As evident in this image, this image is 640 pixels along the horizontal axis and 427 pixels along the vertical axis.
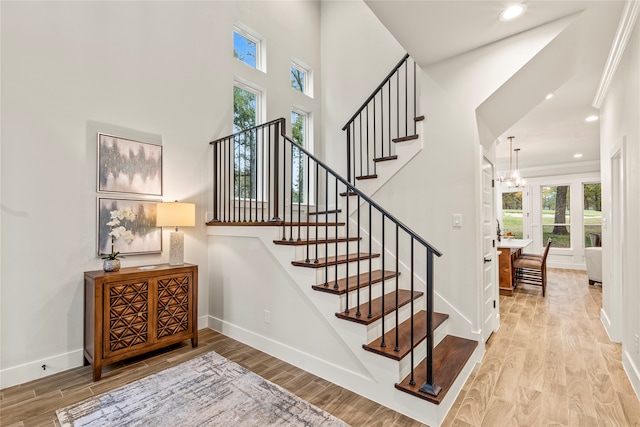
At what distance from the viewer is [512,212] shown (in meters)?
9.25

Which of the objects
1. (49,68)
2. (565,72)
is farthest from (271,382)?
(565,72)

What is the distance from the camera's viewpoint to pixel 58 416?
6.61ft

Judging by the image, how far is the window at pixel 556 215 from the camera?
27.4 ft

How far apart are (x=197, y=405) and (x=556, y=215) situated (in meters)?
9.85

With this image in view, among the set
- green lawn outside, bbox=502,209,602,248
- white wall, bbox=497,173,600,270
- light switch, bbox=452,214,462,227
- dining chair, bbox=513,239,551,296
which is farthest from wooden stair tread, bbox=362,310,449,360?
green lawn outside, bbox=502,209,602,248

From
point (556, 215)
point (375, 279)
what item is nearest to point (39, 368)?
point (375, 279)

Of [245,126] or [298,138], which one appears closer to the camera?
[245,126]

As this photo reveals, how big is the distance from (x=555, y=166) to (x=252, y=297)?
894cm

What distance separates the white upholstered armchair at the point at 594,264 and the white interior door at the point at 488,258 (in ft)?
13.0

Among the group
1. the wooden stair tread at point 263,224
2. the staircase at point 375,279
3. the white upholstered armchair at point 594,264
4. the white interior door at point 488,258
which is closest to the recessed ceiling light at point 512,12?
the staircase at point 375,279

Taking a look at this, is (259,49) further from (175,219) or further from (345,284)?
(345,284)

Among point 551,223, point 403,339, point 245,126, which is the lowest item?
point 403,339

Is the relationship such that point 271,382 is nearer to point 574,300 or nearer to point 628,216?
point 628,216

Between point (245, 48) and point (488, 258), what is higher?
point (245, 48)
